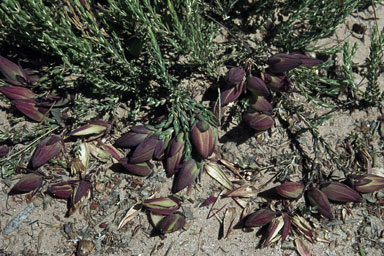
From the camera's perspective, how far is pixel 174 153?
277cm

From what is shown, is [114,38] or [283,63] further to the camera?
[283,63]

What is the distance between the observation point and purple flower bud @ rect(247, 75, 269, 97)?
2814 mm

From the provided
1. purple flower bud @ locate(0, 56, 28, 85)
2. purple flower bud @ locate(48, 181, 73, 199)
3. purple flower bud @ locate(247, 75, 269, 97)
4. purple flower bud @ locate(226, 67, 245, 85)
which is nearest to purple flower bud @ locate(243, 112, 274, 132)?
purple flower bud @ locate(247, 75, 269, 97)

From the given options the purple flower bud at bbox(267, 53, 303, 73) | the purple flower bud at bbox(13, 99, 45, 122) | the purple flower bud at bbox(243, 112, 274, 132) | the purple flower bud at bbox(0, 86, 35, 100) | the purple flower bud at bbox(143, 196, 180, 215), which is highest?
the purple flower bud at bbox(0, 86, 35, 100)

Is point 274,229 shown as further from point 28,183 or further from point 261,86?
point 28,183

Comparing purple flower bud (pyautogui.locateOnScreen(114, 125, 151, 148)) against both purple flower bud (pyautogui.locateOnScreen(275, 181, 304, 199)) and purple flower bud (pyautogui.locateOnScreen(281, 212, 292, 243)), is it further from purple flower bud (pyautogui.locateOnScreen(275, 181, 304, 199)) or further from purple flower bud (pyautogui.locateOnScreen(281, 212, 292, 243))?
purple flower bud (pyautogui.locateOnScreen(281, 212, 292, 243))

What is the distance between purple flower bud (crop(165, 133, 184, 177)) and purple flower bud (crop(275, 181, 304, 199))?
770 mm

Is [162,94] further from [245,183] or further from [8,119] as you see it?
[8,119]

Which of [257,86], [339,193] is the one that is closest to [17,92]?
[257,86]

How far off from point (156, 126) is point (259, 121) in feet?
2.55

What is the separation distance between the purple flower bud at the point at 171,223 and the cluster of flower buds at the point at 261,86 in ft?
2.77

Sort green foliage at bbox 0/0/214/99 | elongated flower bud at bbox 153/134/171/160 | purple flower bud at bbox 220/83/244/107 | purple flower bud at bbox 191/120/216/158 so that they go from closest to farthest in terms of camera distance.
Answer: green foliage at bbox 0/0/214/99
purple flower bud at bbox 191/120/216/158
elongated flower bud at bbox 153/134/171/160
purple flower bud at bbox 220/83/244/107

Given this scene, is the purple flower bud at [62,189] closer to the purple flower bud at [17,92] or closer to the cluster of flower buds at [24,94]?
the cluster of flower buds at [24,94]

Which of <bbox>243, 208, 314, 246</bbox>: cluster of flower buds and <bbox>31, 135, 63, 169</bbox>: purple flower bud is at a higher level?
<bbox>31, 135, 63, 169</bbox>: purple flower bud
